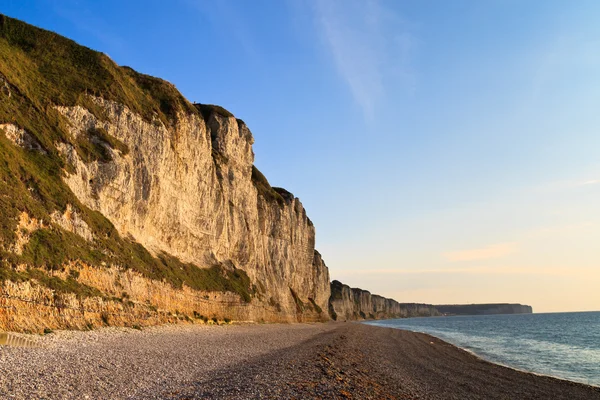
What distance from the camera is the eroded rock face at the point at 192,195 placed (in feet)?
112

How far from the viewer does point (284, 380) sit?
1312 centimetres

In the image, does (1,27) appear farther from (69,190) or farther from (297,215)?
(297,215)

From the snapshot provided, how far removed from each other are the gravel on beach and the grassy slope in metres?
5.79

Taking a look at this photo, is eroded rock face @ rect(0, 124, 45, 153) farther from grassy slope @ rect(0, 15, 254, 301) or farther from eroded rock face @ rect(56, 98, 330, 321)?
eroded rock face @ rect(56, 98, 330, 321)

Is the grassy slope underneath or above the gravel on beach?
above

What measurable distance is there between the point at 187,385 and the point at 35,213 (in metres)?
17.6

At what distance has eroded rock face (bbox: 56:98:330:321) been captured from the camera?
34.3m

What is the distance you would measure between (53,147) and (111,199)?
6.47 metres

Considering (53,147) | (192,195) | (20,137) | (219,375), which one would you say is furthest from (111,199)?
(219,375)

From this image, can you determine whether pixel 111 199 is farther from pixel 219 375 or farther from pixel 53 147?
pixel 219 375

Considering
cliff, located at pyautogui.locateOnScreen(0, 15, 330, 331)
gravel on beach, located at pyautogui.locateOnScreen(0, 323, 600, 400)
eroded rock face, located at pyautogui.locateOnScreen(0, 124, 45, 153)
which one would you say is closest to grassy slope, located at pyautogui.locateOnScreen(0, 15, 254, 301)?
cliff, located at pyautogui.locateOnScreen(0, 15, 330, 331)

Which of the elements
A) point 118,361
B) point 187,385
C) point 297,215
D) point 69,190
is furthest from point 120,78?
point 297,215

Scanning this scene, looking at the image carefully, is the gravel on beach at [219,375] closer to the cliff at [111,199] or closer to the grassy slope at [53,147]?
the cliff at [111,199]

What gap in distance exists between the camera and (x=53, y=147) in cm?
2950
